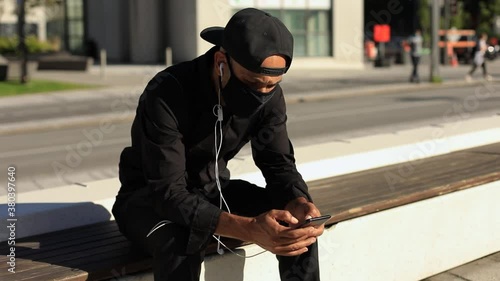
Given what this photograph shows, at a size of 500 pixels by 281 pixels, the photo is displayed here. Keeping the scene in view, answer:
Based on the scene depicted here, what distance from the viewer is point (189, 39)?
1394 inches

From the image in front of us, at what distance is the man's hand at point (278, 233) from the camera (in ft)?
9.46

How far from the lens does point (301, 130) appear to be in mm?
13516

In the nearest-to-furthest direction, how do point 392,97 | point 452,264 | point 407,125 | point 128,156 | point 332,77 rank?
1. point 128,156
2. point 452,264
3. point 407,125
4. point 392,97
5. point 332,77

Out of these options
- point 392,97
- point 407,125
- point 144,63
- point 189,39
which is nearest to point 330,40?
point 189,39

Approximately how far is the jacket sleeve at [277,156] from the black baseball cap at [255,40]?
437mm

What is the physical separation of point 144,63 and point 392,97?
2100 cm

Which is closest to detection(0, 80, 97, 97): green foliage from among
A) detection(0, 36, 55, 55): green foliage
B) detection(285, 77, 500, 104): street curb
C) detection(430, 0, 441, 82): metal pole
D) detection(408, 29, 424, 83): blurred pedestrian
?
detection(285, 77, 500, 104): street curb

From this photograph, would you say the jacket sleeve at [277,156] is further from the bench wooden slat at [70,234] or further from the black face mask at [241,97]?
the bench wooden slat at [70,234]

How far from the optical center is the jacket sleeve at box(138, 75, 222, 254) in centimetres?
295

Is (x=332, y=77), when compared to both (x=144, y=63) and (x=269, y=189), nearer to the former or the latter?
(x=144, y=63)

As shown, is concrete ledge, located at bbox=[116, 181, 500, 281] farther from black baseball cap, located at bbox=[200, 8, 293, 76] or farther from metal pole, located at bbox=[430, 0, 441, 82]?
metal pole, located at bbox=[430, 0, 441, 82]

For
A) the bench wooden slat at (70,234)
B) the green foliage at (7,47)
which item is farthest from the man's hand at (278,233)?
the green foliage at (7,47)

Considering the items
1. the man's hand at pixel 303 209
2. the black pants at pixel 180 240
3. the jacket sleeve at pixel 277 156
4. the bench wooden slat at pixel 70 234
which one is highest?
the jacket sleeve at pixel 277 156

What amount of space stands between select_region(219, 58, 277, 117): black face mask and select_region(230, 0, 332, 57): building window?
32.6 m
